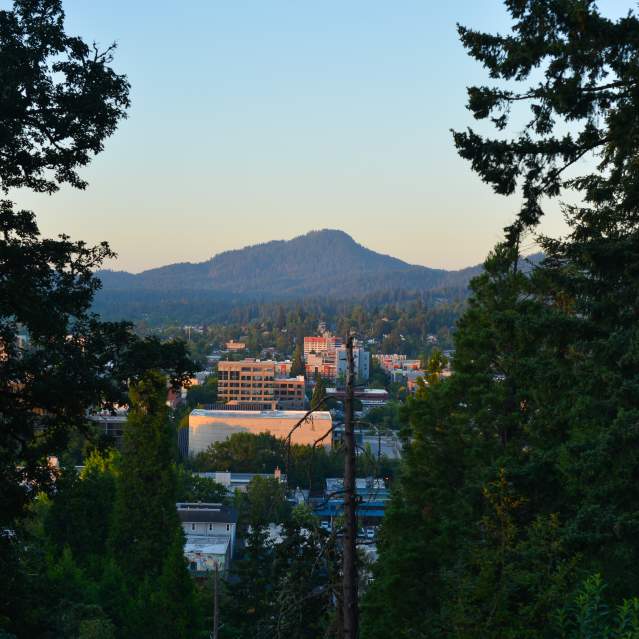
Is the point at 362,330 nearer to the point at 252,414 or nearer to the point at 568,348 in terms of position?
the point at 252,414

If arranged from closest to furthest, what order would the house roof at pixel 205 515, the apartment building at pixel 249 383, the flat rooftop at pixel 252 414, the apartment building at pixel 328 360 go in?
the house roof at pixel 205 515, the flat rooftop at pixel 252 414, the apartment building at pixel 249 383, the apartment building at pixel 328 360

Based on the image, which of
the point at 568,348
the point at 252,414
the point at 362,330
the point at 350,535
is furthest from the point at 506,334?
the point at 362,330

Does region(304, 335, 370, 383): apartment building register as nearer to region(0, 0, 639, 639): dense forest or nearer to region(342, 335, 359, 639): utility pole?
region(0, 0, 639, 639): dense forest

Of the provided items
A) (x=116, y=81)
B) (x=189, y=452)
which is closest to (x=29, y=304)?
(x=116, y=81)

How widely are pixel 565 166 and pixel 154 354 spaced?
13.7 feet

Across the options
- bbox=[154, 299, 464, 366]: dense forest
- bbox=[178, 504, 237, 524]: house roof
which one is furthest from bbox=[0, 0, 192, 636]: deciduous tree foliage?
bbox=[154, 299, 464, 366]: dense forest

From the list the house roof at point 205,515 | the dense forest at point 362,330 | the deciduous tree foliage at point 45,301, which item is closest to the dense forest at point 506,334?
the deciduous tree foliage at point 45,301

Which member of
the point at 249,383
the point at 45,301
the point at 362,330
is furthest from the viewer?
the point at 362,330

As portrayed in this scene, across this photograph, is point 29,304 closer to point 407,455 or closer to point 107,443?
point 107,443

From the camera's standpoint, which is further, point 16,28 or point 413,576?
point 413,576

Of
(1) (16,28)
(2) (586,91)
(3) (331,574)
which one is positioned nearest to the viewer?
(3) (331,574)

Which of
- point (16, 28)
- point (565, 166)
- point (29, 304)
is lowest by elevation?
point (29, 304)

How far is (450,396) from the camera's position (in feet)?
47.0

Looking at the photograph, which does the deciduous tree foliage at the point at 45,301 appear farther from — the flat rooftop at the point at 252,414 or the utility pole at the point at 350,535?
the flat rooftop at the point at 252,414
